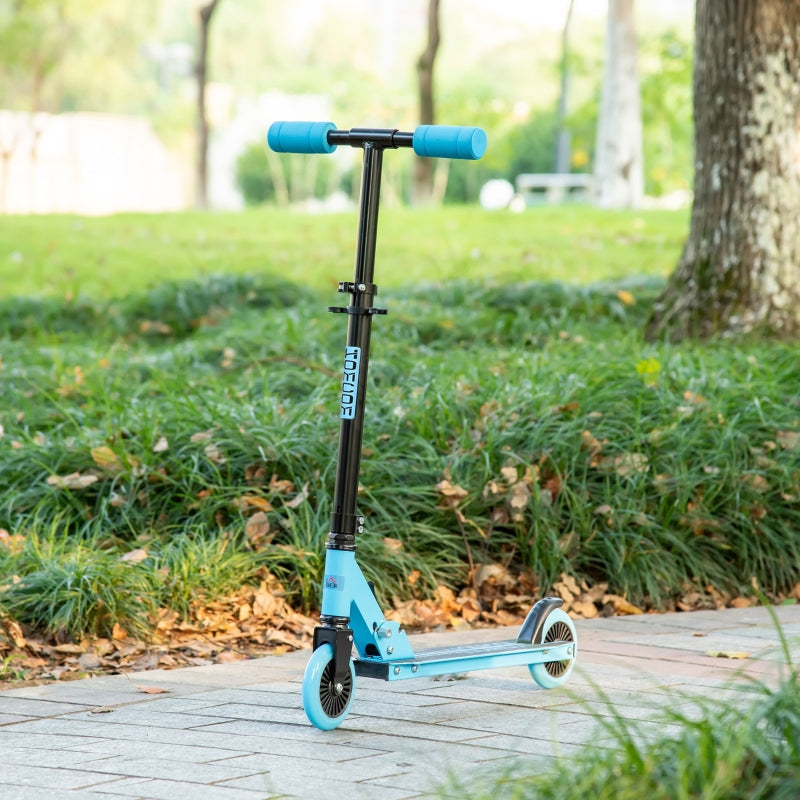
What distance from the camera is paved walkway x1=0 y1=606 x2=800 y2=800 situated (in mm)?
2498

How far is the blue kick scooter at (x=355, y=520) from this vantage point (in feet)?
9.36

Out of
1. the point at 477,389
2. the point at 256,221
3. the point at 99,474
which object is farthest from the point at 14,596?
the point at 256,221

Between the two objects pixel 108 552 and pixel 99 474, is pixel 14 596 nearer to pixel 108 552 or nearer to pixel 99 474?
pixel 108 552

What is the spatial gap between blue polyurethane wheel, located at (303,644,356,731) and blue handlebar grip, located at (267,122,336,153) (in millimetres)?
1221

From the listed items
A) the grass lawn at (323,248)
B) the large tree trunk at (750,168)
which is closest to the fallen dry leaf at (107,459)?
the large tree trunk at (750,168)

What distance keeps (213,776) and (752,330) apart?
16.0 ft

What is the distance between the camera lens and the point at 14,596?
151 inches

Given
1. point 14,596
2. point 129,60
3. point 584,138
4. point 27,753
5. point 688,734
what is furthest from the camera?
point 129,60

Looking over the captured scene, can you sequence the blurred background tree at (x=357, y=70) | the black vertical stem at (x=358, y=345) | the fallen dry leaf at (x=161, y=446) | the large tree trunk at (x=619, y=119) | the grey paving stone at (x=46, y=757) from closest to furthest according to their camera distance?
the grey paving stone at (x=46, y=757), the black vertical stem at (x=358, y=345), the fallen dry leaf at (x=161, y=446), the large tree trunk at (x=619, y=119), the blurred background tree at (x=357, y=70)

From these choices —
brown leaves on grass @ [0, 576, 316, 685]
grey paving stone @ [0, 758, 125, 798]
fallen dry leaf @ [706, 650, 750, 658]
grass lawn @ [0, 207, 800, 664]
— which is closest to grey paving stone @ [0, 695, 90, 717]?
brown leaves on grass @ [0, 576, 316, 685]

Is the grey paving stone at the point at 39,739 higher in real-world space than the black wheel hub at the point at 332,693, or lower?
lower

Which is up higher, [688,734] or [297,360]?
[297,360]

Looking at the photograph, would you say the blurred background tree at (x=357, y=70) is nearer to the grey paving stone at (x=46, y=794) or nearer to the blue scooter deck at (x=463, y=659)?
the blue scooter deck at (x=463, y=659)

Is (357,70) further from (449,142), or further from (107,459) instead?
(449,142)
